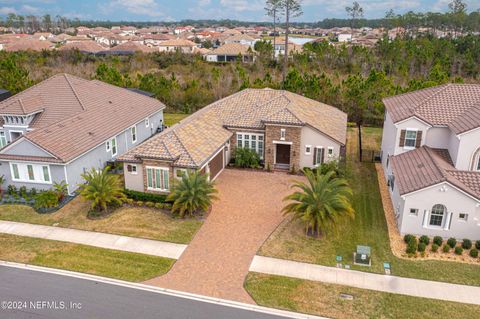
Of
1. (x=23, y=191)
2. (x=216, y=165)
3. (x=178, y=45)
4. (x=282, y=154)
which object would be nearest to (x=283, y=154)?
(x=282, y=154)

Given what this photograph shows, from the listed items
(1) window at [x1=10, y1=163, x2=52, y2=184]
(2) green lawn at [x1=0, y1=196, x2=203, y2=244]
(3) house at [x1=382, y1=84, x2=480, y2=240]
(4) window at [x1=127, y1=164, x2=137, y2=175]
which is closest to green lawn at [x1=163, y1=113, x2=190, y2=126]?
(4) window at [x1=127, y1=164, x2=137, y2=175]

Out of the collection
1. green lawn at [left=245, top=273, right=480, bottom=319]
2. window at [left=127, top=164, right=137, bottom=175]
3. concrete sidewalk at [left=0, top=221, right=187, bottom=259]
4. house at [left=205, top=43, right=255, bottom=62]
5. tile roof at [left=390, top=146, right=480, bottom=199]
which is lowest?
concrete sidewalk at [left=0, top=221, right=187, bottom=259]

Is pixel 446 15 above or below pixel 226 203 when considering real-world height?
above

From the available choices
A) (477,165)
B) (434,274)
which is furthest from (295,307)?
(477,165)

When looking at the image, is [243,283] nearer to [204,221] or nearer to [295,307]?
[295,307]

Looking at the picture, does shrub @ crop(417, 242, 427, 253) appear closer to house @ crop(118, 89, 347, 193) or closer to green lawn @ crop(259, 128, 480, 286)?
green lawn @ crop(259, 128, 480, 286)

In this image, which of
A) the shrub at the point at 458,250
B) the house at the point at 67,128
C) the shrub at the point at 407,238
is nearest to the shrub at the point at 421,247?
the shrub at the point at 407,238

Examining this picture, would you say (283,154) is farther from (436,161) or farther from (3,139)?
(3,139)
